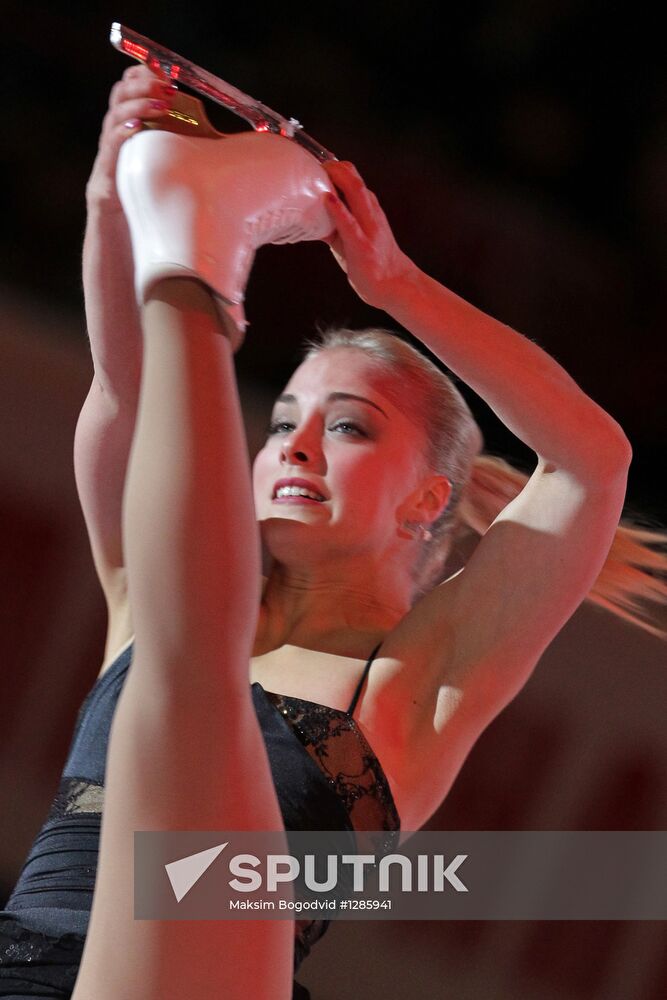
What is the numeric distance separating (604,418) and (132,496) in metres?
0.43

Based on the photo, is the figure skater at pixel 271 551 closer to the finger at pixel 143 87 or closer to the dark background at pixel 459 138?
the finger at pixel 143 87

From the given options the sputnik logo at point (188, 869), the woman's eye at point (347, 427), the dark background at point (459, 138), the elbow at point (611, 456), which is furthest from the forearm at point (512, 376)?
the dark background at point (459, 138)

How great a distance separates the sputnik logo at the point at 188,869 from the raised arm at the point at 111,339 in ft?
1.01

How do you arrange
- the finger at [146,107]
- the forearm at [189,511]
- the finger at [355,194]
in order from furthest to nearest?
1. the finger at [355,194]
2. the finger at [146,107]
3. the forearm at [189,511]

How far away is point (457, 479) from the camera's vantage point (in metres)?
1.13

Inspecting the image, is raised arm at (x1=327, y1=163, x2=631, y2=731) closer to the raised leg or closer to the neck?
the neck

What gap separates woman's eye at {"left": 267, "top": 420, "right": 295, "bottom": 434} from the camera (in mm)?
1065

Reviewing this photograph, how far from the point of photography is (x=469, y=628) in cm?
96

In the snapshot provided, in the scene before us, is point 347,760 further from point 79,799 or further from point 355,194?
point 355,194

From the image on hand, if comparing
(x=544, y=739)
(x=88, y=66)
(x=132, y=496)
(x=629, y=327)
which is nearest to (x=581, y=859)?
(x=544, y=739)

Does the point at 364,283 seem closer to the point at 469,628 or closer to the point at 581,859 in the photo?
the point at 469,628

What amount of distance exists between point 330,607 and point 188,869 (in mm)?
345

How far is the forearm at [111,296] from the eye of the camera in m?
0.90

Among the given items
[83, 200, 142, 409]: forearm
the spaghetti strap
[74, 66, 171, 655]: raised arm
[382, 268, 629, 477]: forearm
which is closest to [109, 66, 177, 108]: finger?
[74, 66, 171, 655]: raised arm
